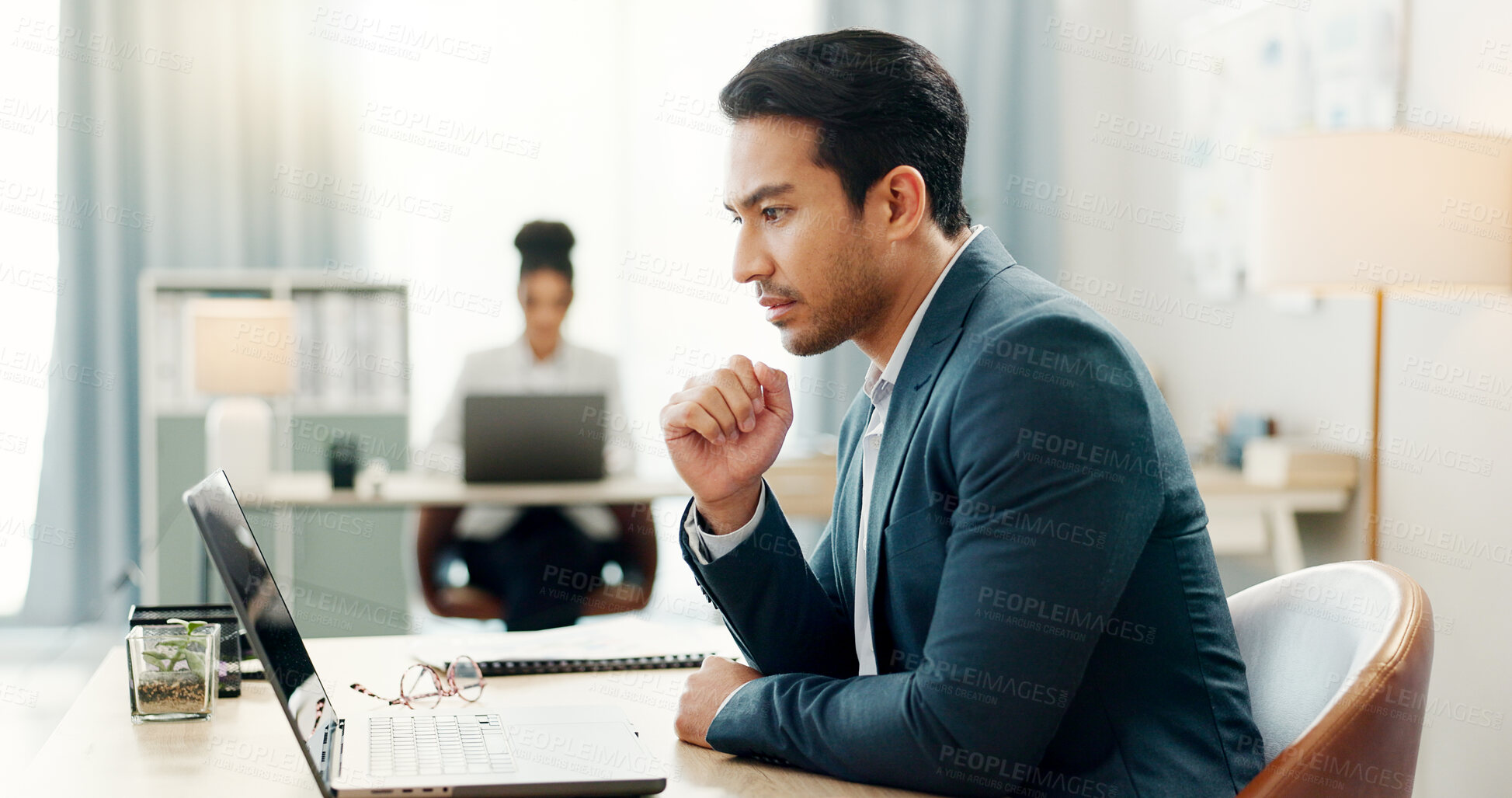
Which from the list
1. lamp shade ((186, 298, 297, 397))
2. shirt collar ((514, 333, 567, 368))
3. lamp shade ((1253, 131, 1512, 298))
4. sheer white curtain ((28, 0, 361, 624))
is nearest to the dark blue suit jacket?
lamp shade ((1253, 131, 1512, 298))

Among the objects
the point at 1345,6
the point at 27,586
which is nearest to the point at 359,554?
the point at 27,586

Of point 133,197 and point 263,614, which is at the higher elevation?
point 133,197

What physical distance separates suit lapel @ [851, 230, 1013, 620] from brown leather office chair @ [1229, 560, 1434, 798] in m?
0.38

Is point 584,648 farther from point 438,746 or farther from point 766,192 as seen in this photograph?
point 766,192

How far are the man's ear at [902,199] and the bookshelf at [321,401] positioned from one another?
292 cm

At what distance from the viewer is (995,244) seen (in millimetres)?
1264

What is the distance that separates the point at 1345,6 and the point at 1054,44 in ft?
5.96

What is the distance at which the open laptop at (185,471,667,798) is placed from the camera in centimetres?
91

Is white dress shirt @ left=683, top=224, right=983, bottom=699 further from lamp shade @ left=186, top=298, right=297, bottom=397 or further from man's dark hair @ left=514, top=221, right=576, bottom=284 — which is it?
lamp shade @ left=186, top=298, right=297, bottom=397

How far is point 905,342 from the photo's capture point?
1.25 m

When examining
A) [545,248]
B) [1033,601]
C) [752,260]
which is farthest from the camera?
[545,248]

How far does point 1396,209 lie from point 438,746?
193 cm

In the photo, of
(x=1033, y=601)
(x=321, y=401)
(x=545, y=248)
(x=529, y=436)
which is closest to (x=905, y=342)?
(x=1033, y=601)

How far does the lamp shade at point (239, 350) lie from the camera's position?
11.6ft
